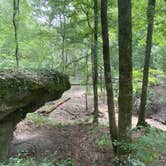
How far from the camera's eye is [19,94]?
6.71 metres

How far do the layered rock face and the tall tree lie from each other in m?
2.38

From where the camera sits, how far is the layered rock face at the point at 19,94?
254 inches

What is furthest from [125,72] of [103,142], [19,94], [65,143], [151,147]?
[65,143]

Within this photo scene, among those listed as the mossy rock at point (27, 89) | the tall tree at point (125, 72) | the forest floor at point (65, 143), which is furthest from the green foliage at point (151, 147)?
the mossy rock at point (27, 89)

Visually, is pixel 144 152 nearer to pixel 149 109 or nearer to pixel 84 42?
pixel 84 42

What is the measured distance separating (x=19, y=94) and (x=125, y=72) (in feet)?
8.72

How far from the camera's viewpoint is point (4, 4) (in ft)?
59.6

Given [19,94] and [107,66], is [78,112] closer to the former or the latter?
[107,66]

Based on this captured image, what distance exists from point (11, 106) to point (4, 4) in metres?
13.4

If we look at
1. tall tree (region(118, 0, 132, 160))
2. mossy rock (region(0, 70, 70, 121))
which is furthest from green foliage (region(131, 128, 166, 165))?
mossy rock (region(0, 70, 70, 121))

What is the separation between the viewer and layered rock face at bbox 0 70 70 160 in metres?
6.44

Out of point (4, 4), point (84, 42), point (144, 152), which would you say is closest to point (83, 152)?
point (144, 152)

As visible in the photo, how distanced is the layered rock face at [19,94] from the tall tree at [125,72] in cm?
238

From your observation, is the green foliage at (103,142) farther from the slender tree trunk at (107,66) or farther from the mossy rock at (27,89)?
the mossy rock at (27,89)
